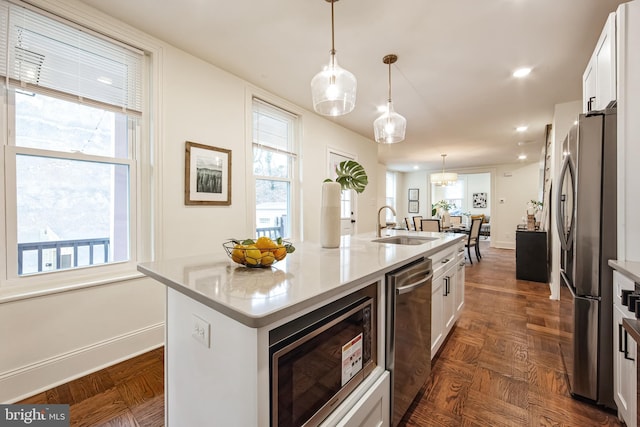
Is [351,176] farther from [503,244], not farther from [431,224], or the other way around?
[503,244]

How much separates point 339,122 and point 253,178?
2.02m

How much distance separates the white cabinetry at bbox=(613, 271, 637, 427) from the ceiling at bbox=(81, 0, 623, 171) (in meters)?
1.87

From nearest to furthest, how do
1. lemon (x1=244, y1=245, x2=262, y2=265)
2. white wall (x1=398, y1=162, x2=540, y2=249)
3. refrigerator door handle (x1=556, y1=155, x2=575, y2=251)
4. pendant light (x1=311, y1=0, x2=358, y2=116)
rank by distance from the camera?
lemon (x1=244, y1=245, x2=262, y2=265), refrigerator door handle (x1=556, y1=155, x2=575, y2=251), pendant light (x1=311, y1=0, x2=358, y2=116), white wall (x1=398, y1=162, x2=540, y2=249)

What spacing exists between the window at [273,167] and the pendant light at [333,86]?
1.51 m

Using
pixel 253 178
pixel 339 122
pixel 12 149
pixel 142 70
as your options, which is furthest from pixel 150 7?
pixel 339 122

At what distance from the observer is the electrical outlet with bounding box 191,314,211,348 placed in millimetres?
908

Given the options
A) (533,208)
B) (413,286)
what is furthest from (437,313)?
(533,208)

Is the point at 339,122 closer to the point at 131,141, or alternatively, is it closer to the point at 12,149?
the point at 131,141

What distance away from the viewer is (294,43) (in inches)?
93.6

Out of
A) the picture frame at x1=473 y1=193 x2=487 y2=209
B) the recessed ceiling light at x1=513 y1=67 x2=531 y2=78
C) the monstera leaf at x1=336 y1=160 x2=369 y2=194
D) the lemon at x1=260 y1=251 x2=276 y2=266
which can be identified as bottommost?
the lemon at x1=260 y1=251 x2=276 y2=266

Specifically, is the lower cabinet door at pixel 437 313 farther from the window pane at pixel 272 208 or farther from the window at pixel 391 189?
the window at pixel 391 189

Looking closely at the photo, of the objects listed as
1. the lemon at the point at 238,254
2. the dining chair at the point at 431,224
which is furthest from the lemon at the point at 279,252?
the dining chair at the point at 431,224

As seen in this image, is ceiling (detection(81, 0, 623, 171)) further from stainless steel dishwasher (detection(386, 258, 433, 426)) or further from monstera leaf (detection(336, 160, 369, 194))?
stainless steel dishwasher (detection(386, 258, 433, 426))

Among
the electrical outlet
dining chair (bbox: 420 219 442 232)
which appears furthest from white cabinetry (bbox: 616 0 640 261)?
dining chair (bbox: 420 219 442 232)
